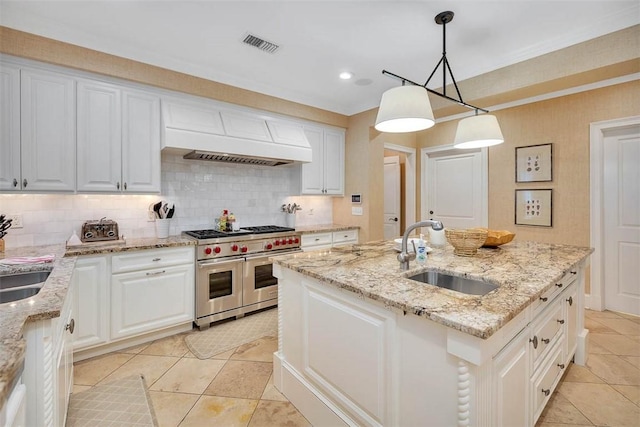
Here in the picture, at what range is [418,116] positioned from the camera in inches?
67.8

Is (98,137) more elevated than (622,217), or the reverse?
(98,137)

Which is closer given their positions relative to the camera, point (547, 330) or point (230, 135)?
point (547, 330)

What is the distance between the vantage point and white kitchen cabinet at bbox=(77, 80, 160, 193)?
8.39 feet

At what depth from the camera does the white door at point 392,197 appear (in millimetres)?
5352

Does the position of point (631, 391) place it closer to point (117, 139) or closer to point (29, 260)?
point (29, 260)

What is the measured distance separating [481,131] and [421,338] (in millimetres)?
1725

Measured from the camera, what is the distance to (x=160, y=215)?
3.08 metres

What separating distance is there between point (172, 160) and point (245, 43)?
149cm

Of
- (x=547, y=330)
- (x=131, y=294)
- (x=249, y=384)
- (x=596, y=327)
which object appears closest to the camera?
(x=547, y=330)

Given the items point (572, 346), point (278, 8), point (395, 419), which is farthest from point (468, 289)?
point (278, 8)

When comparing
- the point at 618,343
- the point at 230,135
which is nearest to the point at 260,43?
the point at 230,135

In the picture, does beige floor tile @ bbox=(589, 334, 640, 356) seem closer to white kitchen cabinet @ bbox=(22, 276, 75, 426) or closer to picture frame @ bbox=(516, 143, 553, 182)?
picture frame @ bbox=(516, 143, 553, 182)

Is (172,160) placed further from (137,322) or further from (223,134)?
(137,322)

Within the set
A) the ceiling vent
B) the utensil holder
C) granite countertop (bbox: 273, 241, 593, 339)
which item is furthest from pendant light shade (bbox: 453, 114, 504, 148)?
the utensil holder
